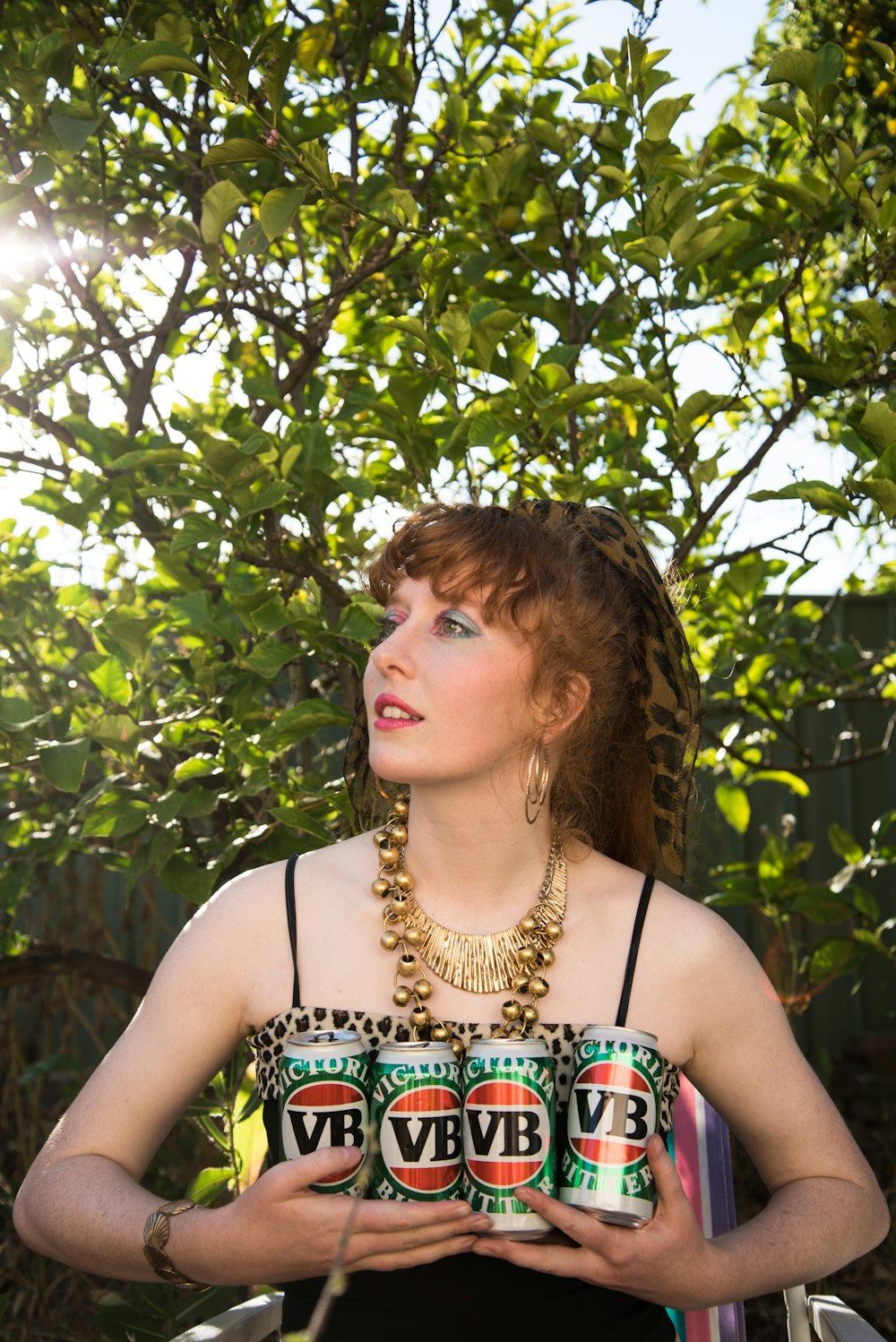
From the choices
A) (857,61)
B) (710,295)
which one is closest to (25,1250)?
(710,295)

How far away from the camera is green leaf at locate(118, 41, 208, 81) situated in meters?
1.59

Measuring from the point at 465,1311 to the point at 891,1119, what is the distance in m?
2.95

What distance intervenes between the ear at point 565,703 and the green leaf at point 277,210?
28.0 inches

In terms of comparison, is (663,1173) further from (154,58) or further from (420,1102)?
(154,58)

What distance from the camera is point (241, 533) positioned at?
73.0 inches

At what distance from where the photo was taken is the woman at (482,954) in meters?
1.32

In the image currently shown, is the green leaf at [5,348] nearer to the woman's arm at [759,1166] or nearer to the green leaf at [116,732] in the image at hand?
the green leaf at [116,732]

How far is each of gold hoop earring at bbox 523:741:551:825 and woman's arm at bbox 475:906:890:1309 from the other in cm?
21

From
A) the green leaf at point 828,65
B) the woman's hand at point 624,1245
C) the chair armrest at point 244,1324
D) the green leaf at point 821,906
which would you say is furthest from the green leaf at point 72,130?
the green leaf at point 821,906

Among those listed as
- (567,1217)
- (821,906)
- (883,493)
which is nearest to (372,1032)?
(567,1217)

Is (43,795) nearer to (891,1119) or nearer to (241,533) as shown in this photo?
(241,533)

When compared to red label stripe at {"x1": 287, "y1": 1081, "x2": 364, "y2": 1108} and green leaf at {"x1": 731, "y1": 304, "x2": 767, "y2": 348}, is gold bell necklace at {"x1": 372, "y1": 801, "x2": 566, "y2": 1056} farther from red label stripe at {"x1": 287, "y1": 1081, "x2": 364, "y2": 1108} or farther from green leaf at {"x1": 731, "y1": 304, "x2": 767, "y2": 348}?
green leaf at {"x1": 731, "y1": 304, "x2": 767, "y2": 348}

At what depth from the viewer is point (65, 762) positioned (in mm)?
1630

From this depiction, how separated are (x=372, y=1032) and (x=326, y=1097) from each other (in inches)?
12.3
